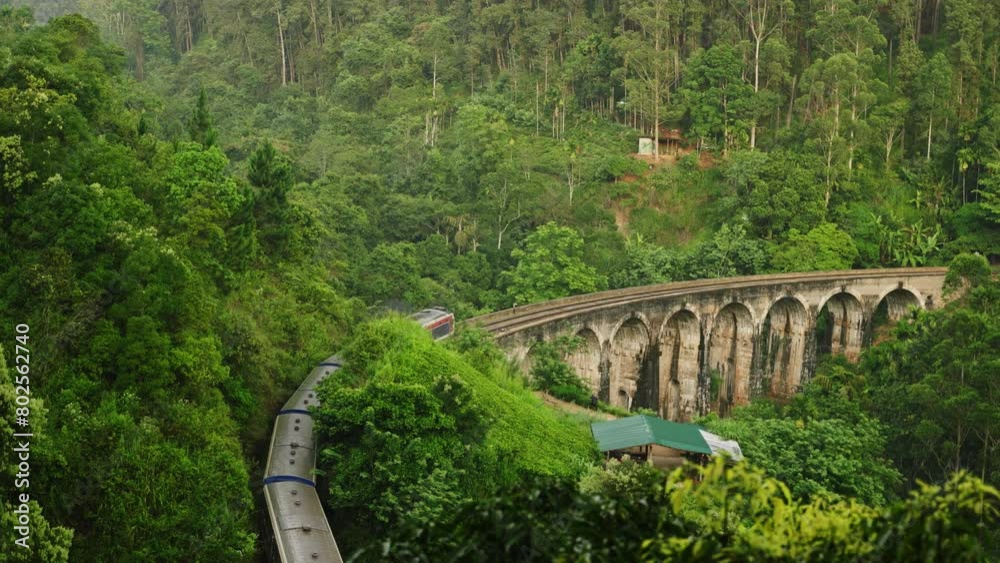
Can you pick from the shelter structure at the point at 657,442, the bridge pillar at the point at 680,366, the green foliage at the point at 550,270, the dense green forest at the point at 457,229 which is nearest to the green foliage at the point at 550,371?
the dense green forest at the point at 457,229

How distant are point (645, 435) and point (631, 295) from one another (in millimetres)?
18584

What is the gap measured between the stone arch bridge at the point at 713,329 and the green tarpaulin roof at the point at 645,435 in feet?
27.1

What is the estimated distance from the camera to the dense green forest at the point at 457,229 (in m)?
19.7

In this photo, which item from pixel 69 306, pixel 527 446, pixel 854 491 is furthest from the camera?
pixel 854 491

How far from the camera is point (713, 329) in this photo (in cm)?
5072

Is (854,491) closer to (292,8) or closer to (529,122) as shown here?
(529,122)

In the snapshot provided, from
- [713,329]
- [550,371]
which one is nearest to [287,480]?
[550,371]

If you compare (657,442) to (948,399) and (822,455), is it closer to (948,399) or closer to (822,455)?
(822,455)

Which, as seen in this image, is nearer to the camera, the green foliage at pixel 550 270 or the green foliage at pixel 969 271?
the green foliage at pixel 969 271

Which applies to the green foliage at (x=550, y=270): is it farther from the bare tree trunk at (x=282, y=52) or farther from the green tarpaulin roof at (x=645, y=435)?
the bare tree trunk at (x=282, y=52)

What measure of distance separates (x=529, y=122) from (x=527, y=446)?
4854cm

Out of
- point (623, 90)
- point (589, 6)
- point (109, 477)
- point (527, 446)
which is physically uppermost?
point (589, 6)

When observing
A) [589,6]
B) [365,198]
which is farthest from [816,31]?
[365,198]

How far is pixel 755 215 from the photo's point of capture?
59750 millimetres
